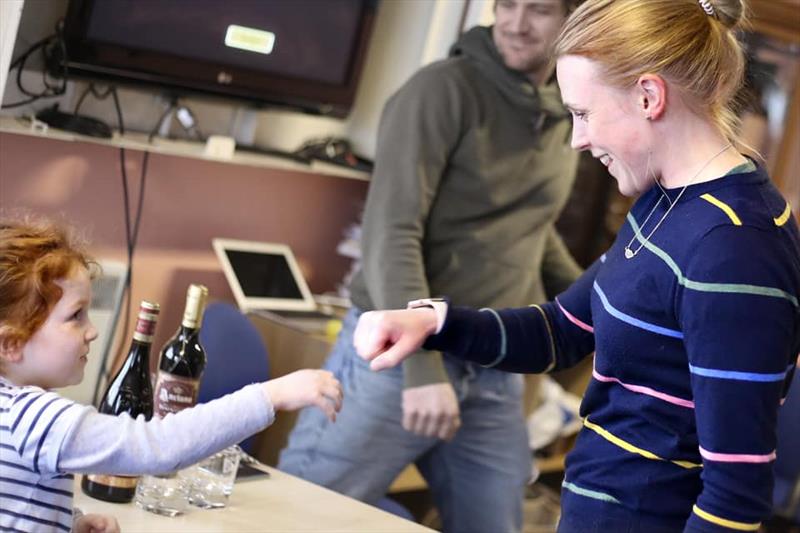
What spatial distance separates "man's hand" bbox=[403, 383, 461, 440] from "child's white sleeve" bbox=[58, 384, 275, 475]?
2.85 ft

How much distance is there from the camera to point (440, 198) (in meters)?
2.43

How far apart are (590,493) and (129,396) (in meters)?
0.73

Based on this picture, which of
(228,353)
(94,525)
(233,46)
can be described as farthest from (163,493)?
(233,46)

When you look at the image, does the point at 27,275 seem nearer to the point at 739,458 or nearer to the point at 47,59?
the point at 739,458

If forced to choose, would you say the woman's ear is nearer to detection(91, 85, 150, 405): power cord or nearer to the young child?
the young child

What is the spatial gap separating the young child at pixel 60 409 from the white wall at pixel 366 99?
4.43ft

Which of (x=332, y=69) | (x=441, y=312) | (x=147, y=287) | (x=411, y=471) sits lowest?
(x=411, y=471)

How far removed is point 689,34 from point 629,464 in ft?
1.80

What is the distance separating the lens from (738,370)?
4.32 ft

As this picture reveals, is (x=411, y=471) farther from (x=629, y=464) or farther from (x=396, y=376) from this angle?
(x=629, y=464)

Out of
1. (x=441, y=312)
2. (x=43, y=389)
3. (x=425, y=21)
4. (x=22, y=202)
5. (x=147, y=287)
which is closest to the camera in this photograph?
(x=43, y=389)

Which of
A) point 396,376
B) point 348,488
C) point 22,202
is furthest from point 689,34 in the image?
point 22,202

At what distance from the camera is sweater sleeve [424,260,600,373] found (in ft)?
5.54

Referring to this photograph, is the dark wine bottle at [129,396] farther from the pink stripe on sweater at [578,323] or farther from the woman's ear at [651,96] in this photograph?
the woman's ear at [651,96]
